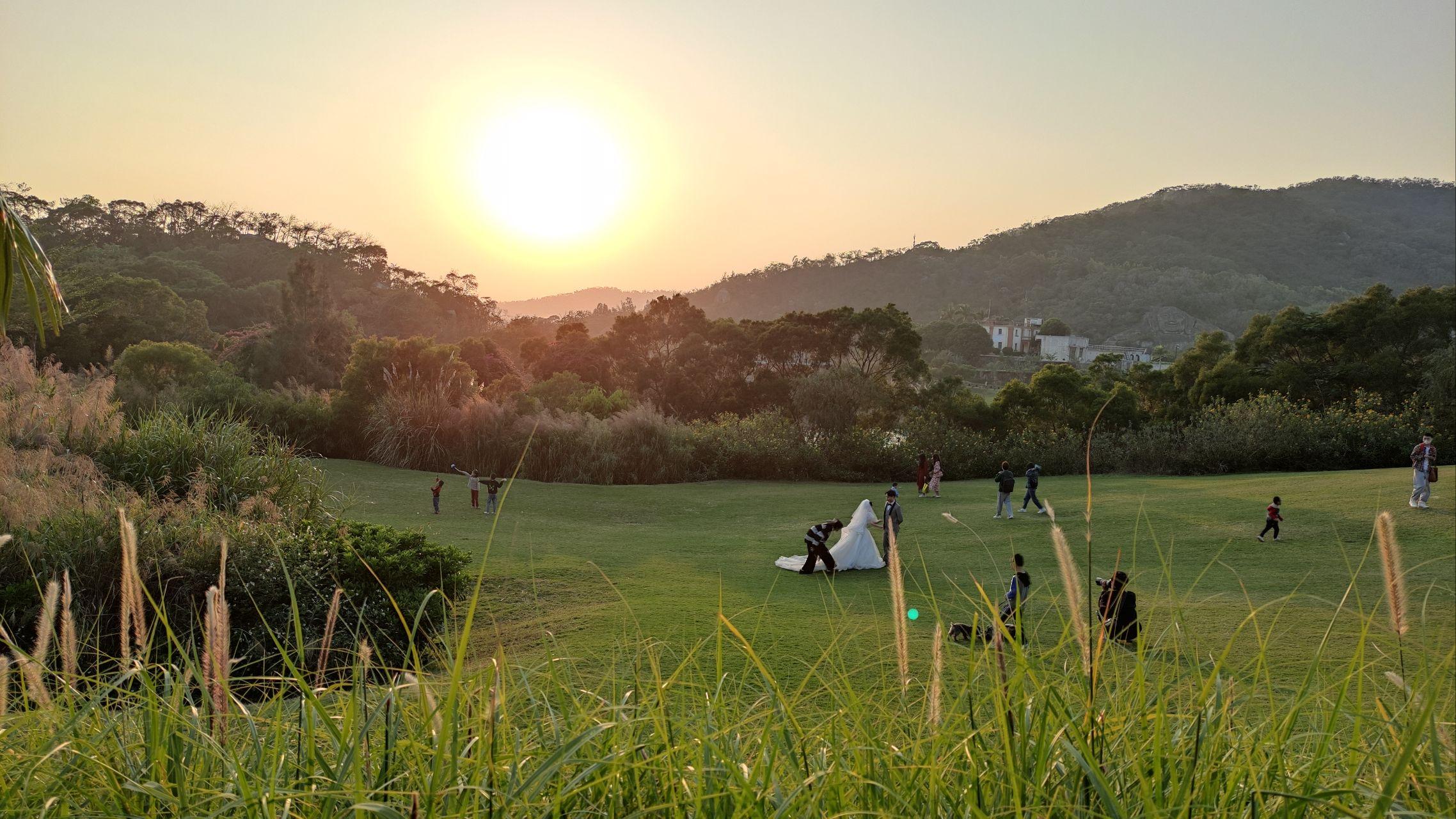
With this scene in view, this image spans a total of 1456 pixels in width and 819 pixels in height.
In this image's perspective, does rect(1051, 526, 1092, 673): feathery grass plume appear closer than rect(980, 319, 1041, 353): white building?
Yes

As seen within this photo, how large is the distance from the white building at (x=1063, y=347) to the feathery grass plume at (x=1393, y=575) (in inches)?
3438

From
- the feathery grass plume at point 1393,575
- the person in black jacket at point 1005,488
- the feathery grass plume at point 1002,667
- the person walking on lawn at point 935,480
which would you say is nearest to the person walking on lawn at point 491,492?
the person in black jacket at point 1005,488

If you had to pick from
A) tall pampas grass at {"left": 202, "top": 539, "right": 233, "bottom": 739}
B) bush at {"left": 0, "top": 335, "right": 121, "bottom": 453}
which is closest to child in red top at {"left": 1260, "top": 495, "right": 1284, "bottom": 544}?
tall pampas grass at {"left": 202, "top": 539, "right": 233, "bottom": 739}

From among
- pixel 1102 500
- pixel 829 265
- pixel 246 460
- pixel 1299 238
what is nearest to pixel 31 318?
pixel 246 460

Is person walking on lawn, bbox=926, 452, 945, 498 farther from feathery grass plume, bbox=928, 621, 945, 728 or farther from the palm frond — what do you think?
feathery grass plume, bbox=928, 621, 945, 728

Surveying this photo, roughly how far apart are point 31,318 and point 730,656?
35247 millimetres

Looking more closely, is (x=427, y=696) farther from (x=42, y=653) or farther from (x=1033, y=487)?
(x=1033, y=487)

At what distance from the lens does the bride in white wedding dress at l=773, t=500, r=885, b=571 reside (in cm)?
1323

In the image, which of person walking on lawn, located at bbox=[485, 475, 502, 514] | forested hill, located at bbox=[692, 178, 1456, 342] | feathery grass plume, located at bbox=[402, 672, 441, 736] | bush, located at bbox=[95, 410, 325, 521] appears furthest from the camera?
forested hill, located at bbox=[692, 178, 1456, 342]

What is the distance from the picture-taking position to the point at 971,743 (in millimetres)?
2209

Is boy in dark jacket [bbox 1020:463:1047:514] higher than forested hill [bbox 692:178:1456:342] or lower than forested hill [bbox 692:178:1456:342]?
lower

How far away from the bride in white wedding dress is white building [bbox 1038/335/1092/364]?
7608 centimetres

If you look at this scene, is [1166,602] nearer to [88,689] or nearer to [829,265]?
[88,689]

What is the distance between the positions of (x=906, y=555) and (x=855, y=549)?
0.92 metres
